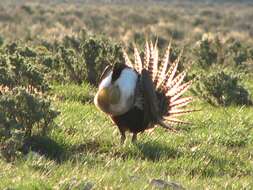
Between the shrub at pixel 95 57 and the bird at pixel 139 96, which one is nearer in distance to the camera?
the bird at pixel 139 96

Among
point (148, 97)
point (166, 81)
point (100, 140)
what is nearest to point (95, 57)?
point (166, 81)

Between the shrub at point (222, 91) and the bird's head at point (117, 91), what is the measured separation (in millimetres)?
3582

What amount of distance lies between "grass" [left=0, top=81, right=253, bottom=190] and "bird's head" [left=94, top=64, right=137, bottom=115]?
354 millimetres

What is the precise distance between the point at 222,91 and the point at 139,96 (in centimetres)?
359

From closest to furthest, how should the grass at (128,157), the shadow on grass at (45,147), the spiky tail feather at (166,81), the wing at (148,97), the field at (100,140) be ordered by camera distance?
the grass at (128,157)
the field at (100,140)
the shadow on grass at (45,147)
the wing at (148,97)
the spiky tail feather at (166,81)

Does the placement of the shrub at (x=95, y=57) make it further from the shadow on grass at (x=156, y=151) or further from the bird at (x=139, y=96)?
the shadow on grass at (x=156, y=151)

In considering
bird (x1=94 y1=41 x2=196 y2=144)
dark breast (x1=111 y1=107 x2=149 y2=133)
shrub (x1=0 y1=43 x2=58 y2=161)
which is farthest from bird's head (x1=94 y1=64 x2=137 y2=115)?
shrub (x1=0 y1=43 x2=58 y2=161)

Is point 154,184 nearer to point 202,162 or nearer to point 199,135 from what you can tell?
point 202,162

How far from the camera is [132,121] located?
6.00 meters

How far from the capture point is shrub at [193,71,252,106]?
925 centimetres

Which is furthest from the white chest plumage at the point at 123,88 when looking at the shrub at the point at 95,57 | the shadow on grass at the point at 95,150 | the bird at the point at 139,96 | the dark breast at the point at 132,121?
the shrub at the point at 95,57

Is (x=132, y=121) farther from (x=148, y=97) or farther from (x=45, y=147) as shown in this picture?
(x=45, y=147)

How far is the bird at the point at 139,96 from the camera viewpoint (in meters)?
5.73

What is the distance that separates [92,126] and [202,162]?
126 centimetres
